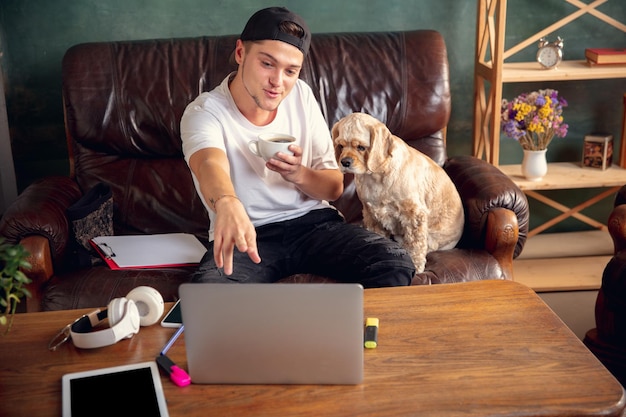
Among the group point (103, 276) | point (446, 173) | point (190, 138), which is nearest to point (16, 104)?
point (103, 276)

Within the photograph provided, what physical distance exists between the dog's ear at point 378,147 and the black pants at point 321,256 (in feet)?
0.75

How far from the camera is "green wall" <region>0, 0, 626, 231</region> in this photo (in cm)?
322

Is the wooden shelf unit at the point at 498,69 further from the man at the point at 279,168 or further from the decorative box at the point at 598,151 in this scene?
the man at the point at 279,168

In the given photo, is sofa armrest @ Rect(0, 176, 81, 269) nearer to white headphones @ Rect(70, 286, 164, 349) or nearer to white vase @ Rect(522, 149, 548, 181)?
white headphones @ Rect(70, 286, 164, 349)

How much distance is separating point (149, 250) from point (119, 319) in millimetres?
995

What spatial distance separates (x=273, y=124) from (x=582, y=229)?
221 centimetres

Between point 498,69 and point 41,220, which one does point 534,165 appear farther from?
point 41,220

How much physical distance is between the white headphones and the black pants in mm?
463

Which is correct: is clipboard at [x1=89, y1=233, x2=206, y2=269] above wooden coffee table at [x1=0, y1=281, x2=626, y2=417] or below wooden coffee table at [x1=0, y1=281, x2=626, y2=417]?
below

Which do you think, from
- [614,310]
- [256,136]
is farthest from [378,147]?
[614,310]

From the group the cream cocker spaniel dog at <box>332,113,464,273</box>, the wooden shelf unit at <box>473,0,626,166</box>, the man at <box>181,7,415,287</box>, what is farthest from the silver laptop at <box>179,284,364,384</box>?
the wooden shelf unit at <box>473,0,626,166</box>

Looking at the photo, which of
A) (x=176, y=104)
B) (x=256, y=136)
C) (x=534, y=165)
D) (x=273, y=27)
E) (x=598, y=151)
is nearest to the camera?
(x=273, y=27)

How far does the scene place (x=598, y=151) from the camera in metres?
3.42

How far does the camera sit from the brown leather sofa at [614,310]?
2422 millimetres
